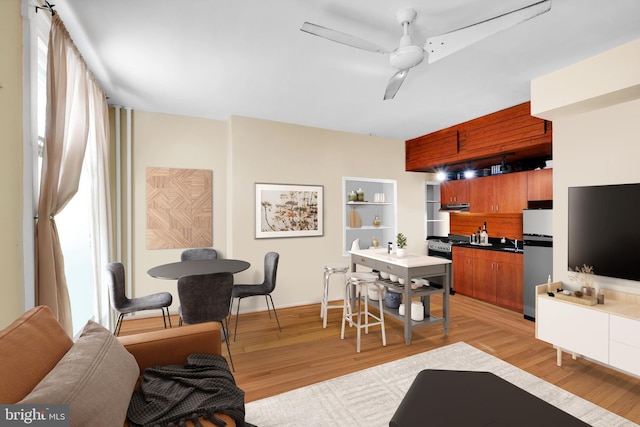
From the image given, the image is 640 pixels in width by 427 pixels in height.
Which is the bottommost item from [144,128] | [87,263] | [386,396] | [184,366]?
[386,396]

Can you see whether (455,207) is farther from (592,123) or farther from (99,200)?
(99,200)

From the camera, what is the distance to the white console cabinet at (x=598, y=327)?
231 cm

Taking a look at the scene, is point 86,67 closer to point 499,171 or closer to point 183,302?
point 183,302

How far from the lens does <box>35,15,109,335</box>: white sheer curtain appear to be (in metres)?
1.81

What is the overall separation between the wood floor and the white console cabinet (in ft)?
0.71

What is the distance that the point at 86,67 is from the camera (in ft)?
8.87

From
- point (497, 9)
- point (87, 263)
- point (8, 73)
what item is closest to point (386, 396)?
point (497, 9)

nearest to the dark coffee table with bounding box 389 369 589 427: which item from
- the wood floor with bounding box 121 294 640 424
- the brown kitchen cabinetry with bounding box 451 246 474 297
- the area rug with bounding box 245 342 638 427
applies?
the area rug with bounding box 245 342 638 427

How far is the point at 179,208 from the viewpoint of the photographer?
4164mm

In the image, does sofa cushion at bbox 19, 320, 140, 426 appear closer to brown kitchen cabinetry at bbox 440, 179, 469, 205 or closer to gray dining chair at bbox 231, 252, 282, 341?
gray dining chair at bbox 231, 252, 282, 341

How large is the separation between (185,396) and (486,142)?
4.50 meters

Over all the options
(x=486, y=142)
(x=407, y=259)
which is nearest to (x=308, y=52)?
(x=407, y=259)

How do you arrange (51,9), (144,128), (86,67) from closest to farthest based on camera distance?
(51,9) < (86,67) < (144,128)

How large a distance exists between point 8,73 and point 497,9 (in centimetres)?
301
